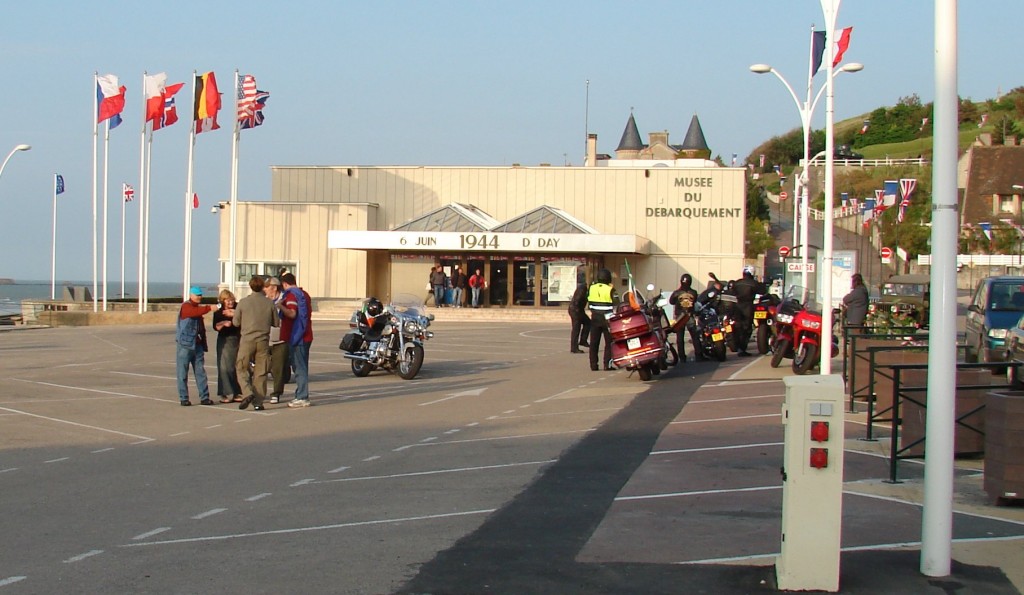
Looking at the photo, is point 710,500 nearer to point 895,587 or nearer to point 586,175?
point 895,587

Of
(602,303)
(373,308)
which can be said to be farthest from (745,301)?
(373,308)

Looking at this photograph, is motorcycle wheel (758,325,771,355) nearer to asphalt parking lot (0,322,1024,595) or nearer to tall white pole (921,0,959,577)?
asphalt parking lot (0,322,1024,595)

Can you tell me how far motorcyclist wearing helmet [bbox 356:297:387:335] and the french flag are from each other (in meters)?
26.7

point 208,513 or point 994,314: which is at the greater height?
point 994,314

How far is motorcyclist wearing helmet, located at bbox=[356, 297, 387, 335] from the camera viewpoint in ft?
65.3

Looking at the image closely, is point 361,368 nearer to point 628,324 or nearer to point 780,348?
point 628,324

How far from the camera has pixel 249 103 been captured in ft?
130

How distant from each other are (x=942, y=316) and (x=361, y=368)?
14.9 m

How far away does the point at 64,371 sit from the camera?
69.1ft

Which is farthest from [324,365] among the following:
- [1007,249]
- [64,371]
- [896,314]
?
[1007,249]

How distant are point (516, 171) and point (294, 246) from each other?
11.3 m

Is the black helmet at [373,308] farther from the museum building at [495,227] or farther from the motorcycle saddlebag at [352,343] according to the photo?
the museum building at [495,227]

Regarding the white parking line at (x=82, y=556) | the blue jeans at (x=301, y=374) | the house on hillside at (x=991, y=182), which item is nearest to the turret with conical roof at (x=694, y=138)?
the house on hillside at (x=991, y=182)

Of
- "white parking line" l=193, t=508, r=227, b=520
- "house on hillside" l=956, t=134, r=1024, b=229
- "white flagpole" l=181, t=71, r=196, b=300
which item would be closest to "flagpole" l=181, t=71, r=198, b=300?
"white flagpole" l=181, t=71, r=196, b=300
